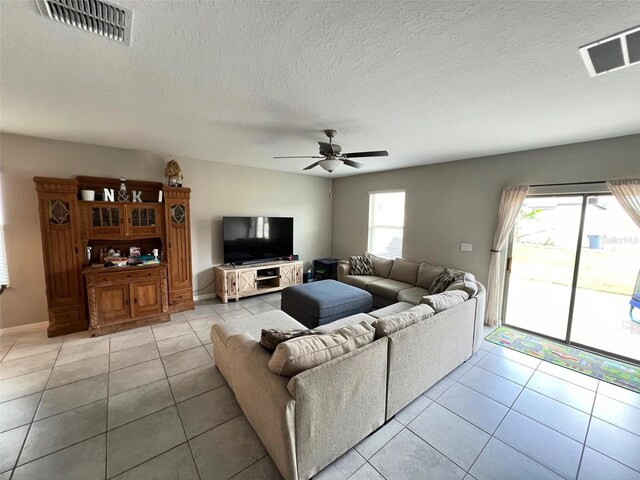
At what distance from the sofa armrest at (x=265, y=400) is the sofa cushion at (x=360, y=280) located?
2.75m

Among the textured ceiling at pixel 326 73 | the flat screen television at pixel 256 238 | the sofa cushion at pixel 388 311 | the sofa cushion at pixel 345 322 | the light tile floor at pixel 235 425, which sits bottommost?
the light tile floor at pixel 235 425

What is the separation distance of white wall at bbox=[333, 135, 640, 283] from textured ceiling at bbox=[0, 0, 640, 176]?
282 mm

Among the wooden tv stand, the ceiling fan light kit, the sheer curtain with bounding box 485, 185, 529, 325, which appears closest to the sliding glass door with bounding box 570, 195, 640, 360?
the sheer curtain with bounding box 485, 185, 529, 325

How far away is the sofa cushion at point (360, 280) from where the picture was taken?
178 inches

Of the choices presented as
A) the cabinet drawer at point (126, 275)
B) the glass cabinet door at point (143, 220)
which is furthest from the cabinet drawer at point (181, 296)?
the glass cabinet door at point (143, 220)

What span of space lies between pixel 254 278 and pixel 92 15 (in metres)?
4.02

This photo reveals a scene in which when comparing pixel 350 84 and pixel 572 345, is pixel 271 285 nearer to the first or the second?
pixel 350 84

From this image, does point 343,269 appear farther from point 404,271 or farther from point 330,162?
point 330,162

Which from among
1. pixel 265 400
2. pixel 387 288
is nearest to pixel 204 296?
pixel 387 288

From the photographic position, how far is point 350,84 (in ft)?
6.16

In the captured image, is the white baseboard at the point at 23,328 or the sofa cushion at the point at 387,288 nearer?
the white baseboard at the point at 23,328

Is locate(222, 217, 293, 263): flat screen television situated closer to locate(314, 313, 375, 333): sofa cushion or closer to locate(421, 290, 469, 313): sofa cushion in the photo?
locate(314, 313, 375, 333): sofa cushion

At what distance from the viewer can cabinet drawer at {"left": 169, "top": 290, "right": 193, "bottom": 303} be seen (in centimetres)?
412

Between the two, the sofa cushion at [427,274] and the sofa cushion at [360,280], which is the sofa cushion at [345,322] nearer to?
the sofa cushion at [360,280]
